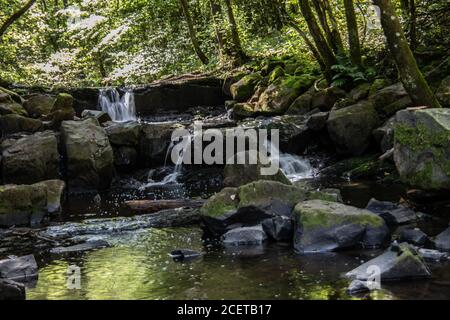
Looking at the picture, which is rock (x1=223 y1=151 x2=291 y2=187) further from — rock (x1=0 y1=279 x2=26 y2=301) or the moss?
rock (x1=0 y1=279 x2=26 y2=301)

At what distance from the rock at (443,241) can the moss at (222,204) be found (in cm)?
334

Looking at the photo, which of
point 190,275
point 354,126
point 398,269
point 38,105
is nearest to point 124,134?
point 38,105

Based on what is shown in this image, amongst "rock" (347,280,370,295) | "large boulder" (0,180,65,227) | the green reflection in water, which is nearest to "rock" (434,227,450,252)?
the green reflection in water

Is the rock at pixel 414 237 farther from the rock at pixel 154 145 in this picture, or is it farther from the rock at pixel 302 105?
the rock at pixel 154 145

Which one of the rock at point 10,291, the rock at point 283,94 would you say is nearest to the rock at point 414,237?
the rock at point 10,291

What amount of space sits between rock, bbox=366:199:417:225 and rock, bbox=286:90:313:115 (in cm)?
845

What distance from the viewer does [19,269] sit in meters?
7.34

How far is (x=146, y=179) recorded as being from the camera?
16.4 m

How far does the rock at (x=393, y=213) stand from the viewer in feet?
29.0

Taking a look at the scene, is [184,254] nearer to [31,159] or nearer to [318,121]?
[31,159]

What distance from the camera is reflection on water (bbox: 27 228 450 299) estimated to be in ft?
19.7

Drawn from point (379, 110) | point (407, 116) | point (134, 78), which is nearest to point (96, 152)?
point (379, 110)

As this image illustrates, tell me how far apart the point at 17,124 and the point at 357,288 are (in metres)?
13.8
